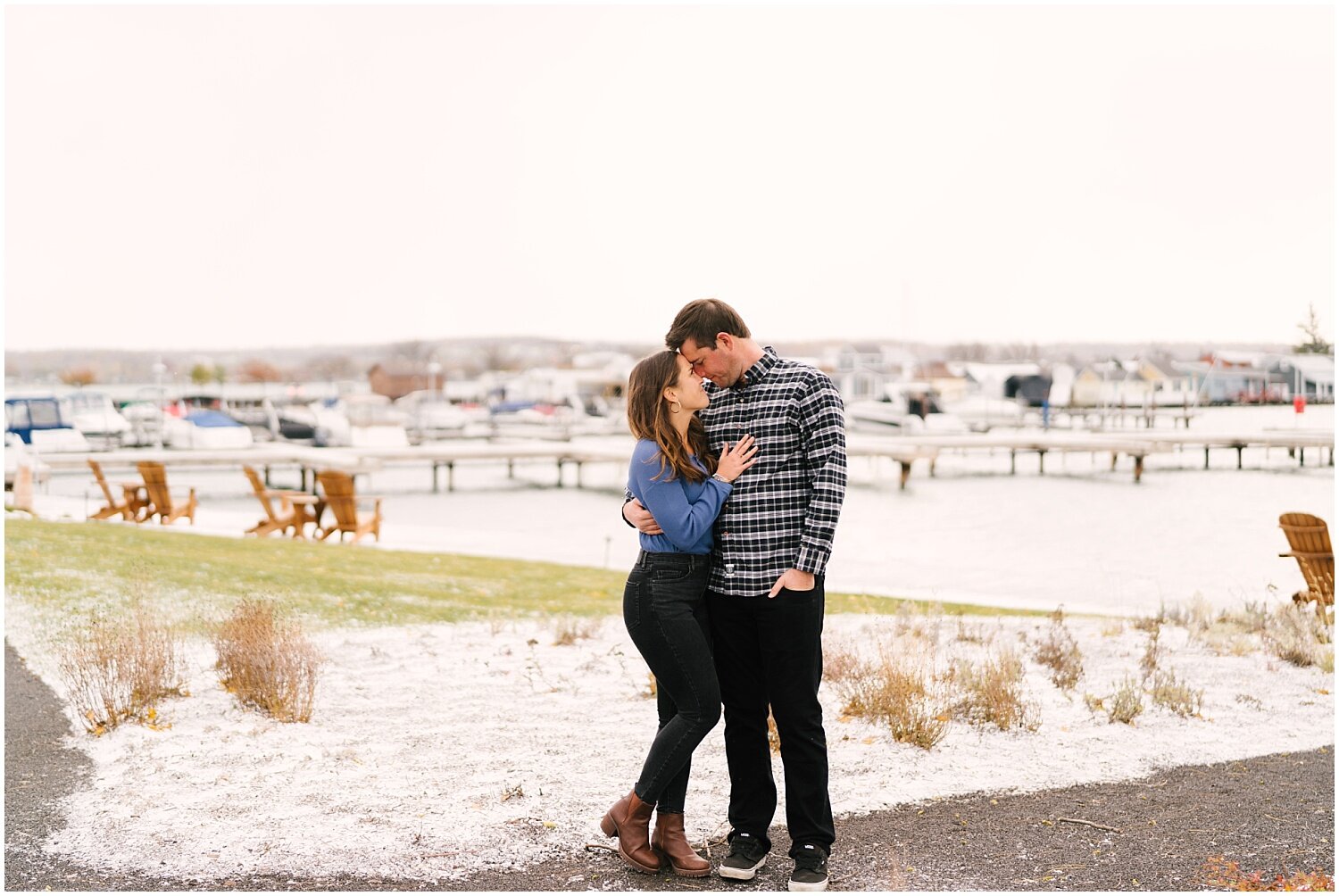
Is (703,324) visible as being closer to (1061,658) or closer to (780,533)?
(780,533)

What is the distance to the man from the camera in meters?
3.66

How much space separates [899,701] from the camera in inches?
219

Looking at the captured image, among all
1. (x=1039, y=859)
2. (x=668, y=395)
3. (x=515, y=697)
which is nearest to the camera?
(x=668, y=395)

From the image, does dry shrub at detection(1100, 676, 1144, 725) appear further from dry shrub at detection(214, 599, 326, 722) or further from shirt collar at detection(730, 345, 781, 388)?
dry shrub at detection(214, 599, 326, 722)

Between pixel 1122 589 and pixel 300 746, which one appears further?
pixel 1122 589

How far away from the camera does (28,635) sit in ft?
25.5

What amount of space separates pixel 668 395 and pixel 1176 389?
3462 inches

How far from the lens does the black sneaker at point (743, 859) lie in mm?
3781

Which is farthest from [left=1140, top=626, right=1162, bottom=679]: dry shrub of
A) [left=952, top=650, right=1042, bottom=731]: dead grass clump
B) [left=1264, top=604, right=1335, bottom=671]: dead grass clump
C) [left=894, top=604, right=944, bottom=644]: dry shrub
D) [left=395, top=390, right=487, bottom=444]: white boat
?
[left=395, top=390, right=487, bottom=444]: white boat

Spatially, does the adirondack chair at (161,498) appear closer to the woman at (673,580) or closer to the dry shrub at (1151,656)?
the dry shrub at (1151,656)

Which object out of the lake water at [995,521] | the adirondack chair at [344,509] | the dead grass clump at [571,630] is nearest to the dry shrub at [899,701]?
the dead grass clump at [571,630]

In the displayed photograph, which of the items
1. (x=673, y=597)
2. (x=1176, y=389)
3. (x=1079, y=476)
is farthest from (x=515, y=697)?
(x=1176, y=389)

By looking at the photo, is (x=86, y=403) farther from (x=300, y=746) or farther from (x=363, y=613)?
(x=300, y=746)

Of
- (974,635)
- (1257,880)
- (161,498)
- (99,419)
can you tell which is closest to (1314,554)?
(974,635)
